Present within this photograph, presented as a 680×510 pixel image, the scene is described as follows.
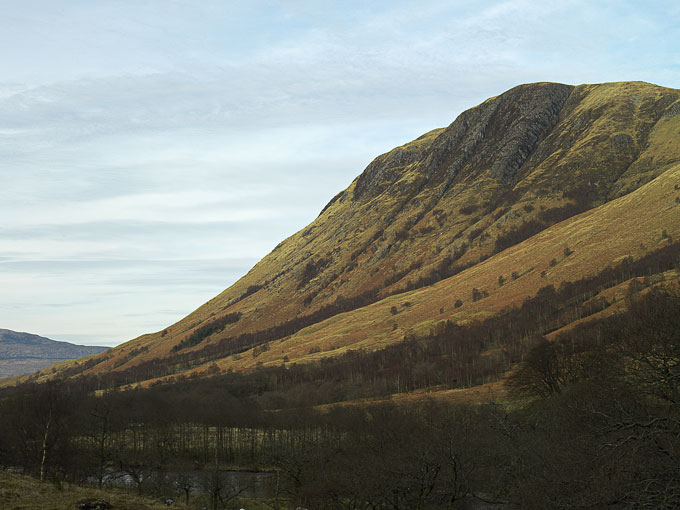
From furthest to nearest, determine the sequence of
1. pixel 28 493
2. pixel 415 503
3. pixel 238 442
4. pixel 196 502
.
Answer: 1. pixel 238 442
2. pixel 196 502
3. pixel 415 503
4. pixel 28 493

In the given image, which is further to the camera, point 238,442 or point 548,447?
point 238,442

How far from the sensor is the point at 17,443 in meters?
93.0

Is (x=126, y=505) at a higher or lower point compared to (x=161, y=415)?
higher

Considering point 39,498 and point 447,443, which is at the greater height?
point 39,498

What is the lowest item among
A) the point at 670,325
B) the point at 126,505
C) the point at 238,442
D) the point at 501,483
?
the point at 238,442

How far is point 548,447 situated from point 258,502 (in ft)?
160

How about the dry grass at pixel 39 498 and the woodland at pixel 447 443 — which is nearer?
the dry grass at pixel 39 498

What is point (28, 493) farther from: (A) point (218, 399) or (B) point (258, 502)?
(A) point (218, 399)

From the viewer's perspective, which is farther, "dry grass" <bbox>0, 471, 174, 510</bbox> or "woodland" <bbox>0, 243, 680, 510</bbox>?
"woodland" <bbox>0, 243, 680, 510</bbox>

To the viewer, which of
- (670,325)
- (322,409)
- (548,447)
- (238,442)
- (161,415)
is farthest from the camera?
(322,409)

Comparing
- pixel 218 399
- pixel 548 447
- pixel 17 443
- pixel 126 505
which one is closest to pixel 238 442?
pixel 218 399

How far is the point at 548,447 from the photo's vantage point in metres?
59.5

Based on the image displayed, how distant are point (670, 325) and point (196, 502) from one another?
238ft

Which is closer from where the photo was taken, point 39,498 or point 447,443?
point 39,498
